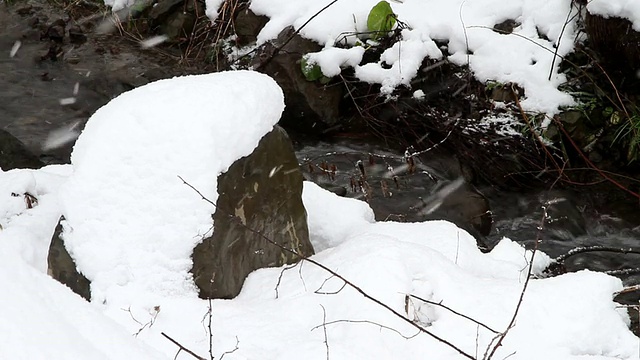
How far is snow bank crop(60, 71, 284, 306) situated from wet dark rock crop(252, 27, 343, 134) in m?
2.91

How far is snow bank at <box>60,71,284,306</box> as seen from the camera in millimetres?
2547

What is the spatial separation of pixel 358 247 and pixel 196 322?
0.77m

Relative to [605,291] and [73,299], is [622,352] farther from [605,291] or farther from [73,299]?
[73,299]

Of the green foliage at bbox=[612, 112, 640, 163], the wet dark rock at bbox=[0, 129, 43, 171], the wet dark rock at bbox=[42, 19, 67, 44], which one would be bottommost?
the wet dark rock at bbox=[0, 129, 43, 171]

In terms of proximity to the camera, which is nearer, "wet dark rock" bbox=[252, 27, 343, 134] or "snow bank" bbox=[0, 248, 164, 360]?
"snow bank" bbox=[0, 248, 164, 360]

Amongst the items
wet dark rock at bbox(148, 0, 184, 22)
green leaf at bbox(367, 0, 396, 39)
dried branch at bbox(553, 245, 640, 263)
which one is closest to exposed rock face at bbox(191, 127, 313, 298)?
dried branch at bbox(553, 245, 640, 263)

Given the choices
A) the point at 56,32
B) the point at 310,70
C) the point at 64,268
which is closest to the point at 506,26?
the point at 310,70

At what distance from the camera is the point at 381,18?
213 inches

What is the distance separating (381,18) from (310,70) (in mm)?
736

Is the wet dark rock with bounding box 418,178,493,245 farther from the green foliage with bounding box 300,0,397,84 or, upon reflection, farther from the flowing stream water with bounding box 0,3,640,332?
the green foliage with bounding box 300,0,397,84

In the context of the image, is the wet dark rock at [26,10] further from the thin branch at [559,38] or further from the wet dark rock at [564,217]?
the wet dark rock at [564,217]

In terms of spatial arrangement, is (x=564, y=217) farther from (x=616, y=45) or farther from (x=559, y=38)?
(x=559, y=38)

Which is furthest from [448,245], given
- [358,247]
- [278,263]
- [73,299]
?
[73,299]

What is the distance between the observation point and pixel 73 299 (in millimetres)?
1314
